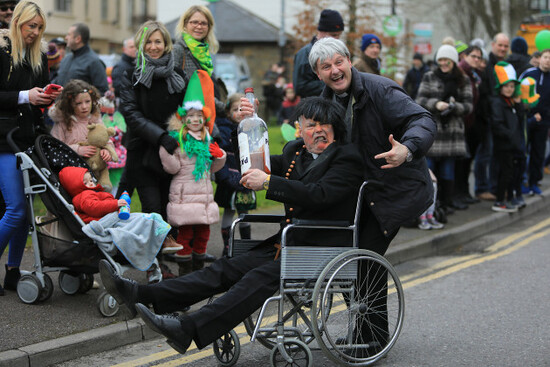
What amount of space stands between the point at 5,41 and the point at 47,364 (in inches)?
104

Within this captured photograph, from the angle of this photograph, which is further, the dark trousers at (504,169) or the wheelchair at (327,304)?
the dark trousers at (504,169)

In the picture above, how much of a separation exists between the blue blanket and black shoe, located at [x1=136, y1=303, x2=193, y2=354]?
1377 millimetres

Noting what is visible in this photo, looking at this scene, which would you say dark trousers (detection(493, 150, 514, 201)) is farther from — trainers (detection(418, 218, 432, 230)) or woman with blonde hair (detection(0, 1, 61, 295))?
woman with blonde hair (detection(0, 1, 61, 295))

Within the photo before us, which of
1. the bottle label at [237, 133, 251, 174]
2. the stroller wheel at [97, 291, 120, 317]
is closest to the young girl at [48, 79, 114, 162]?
Answer: the stroller wheel at [97, 291, 120, 317]

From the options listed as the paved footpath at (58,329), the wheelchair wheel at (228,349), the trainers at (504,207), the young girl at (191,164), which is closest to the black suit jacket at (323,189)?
the wheelchair wheel at (228,349)

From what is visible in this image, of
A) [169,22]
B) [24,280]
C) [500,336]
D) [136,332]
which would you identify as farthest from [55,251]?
[169,22]

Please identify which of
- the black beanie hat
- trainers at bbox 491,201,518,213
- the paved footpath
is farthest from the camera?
trainers at bbox 491,201,518,213

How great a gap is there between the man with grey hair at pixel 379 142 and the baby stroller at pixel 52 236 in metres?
1.89

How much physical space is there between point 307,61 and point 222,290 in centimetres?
439

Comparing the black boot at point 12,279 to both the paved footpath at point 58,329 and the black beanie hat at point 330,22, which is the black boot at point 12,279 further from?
the black beanie hat at point 330,22

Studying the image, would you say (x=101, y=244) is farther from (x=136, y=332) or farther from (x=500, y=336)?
(x=500, y=336)

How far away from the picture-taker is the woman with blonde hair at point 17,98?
6.34 m

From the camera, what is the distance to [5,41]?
6398 millimetres

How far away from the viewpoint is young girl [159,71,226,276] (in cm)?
693
